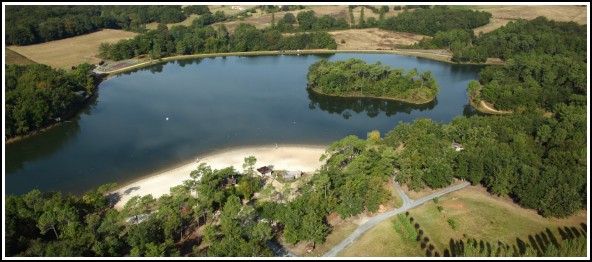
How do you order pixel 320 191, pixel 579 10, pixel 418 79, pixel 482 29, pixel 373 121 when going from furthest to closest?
pixel 579 10, pixel 482 29, pixel 418 79, pixel 373 121, pixel 320 191

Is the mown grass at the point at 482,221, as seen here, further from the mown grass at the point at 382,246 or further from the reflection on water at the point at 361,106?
the reflection on water at the point at 361,106

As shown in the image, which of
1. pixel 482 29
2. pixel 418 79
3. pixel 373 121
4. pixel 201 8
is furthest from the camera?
pixel 201 8

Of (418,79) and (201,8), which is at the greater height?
(201,8)

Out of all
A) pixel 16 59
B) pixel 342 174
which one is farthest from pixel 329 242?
pixel 16 59

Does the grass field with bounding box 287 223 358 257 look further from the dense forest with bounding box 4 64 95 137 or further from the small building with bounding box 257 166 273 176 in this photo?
the dense forest with bounding box 4 64 95 137

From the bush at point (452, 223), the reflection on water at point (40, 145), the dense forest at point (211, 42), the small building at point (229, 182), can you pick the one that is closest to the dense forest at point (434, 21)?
the dense forest at point (211, 42)

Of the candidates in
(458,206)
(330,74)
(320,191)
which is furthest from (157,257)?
(330,74)

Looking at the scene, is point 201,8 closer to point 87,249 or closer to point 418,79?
point 418,79
